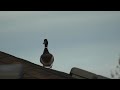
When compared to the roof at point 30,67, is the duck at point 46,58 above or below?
above

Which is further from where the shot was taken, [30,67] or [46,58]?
[46,58]

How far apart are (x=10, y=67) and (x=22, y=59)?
11.0 ft

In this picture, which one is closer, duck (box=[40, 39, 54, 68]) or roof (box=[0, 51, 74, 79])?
roof (box=[0, 51, 74, 79])

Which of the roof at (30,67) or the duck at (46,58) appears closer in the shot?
the roof at (30,67)

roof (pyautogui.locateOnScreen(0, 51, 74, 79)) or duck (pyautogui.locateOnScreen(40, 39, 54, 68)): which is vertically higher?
duck (pyautogui.locateOnScreen(40, 39, 54, 68))

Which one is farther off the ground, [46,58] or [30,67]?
[46,58]
